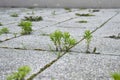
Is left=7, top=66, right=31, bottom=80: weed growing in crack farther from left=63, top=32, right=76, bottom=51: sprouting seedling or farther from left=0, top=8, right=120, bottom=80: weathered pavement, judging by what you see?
left=63, top=32, right=76, bottom=51: sprouting seedling

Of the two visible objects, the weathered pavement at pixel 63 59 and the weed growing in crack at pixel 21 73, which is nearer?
the weed growing in crack at pixel 21 73

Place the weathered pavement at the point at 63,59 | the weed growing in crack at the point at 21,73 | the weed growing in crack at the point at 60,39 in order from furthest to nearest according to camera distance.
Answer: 1. the weed growing in crack at the point at 60,39
2. the weathered pavement at the point at 63,59
3. the weed growing in crack at the point at 21,73

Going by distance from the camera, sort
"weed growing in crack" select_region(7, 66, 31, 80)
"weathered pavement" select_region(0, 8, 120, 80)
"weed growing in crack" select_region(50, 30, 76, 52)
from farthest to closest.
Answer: "weed growing in crack" select_region(50, 30, 76, 52), "weathered pavement" select_region(0, 8, 120, 80), "weed growing in crack" select_region(7, 66, 31, 80)

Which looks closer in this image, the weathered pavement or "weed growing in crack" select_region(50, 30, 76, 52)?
the weathered pavement

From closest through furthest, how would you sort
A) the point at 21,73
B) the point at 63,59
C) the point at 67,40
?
the point at 21,73
the point at 63,59
the point at 67,40

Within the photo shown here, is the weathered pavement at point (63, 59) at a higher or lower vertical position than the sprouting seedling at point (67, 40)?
lower

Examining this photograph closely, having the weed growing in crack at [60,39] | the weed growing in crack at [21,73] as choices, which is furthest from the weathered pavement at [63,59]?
the weed growing in crack at [21,73]

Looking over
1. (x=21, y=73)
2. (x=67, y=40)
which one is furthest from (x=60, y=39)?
(x=21, y=73)

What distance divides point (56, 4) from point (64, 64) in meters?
6.79

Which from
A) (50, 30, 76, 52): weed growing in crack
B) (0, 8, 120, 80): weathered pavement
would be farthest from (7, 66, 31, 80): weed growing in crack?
(50, 30, 76, 52): weed growing in crack

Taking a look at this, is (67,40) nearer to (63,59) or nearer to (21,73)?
(63,59)

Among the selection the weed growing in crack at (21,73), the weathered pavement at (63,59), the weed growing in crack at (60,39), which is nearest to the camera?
the weed growing in crack at (21,73)

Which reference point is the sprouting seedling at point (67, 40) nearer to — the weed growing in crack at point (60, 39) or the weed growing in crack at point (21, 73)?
the weed growing in crack at point (60, 39)

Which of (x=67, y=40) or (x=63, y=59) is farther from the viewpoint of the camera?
(x=67, y=40)
